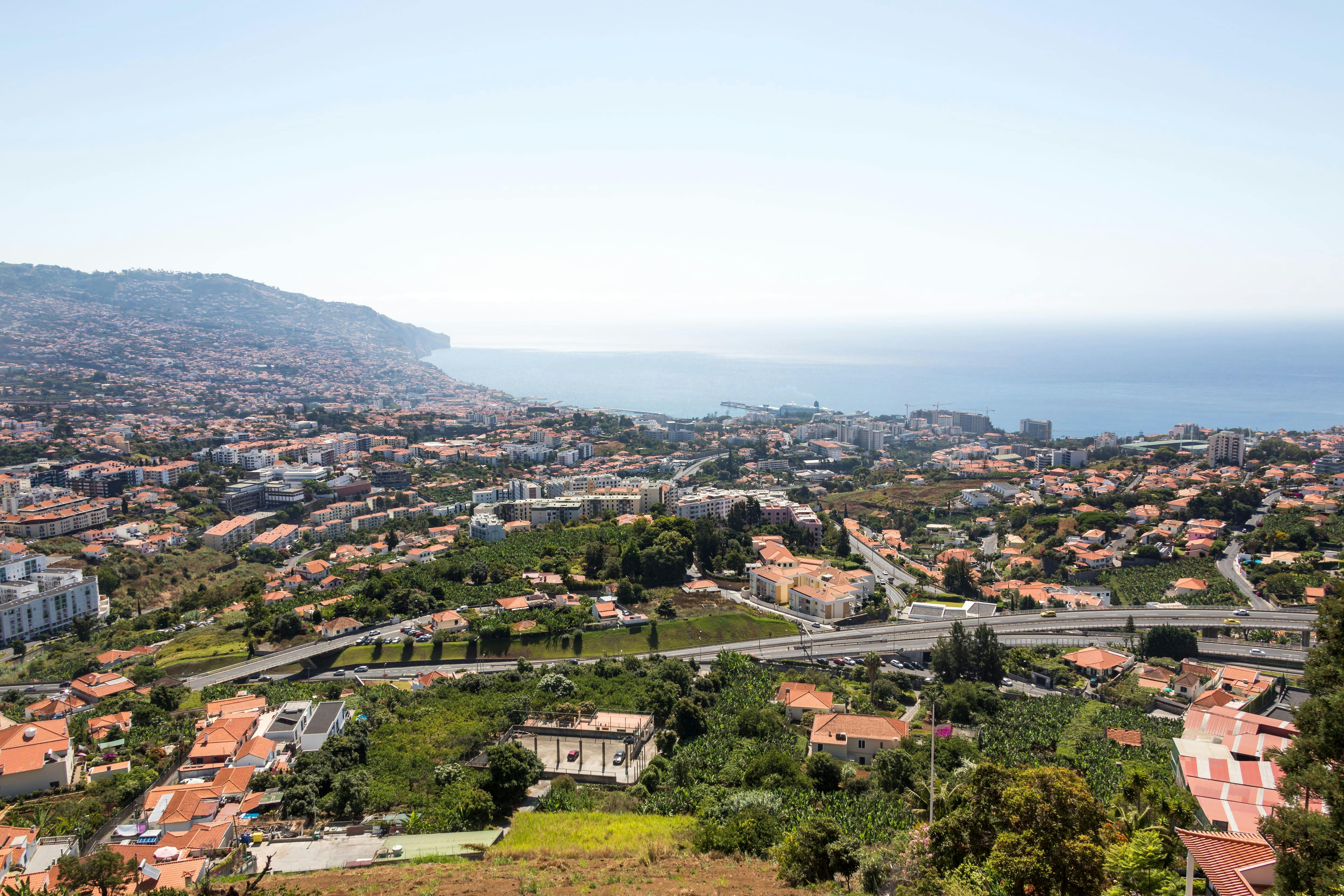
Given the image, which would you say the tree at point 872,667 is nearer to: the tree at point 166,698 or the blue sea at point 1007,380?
the tree at point 166,698

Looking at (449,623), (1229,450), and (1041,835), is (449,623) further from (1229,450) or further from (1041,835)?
(1229,450)

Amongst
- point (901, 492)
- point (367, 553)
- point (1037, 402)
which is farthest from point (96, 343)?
point (1037, 402)

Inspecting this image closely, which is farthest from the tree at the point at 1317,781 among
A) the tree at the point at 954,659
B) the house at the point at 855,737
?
the tree at the point at 954,659

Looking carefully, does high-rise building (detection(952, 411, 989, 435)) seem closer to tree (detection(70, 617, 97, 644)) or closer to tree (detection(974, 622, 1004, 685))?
tree (detection(974, 622, 1004, 685))

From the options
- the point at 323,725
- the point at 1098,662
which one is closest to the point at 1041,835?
the point at 323,725

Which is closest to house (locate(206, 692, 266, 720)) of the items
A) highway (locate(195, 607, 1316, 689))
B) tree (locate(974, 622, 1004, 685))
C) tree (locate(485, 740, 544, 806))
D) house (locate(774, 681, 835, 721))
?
highway (locate(195, 607, 1316, 689))

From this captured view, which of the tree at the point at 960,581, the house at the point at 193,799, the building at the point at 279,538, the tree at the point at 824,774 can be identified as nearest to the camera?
the house at the point at 193,799
